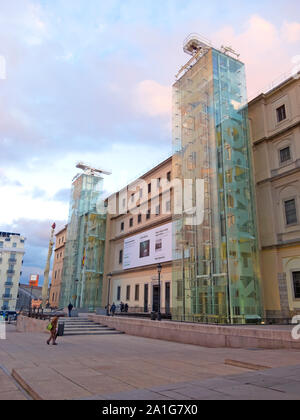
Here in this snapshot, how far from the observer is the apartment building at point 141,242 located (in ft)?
110

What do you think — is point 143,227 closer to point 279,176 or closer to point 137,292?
point 137,292

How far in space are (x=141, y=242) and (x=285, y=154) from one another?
19472mm

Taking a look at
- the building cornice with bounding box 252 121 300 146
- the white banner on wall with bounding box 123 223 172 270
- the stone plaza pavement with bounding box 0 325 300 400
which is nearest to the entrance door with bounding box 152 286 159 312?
the white banner on wall with bounding box 123 223 172 270

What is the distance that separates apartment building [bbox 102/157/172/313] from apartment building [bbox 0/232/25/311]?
148ft

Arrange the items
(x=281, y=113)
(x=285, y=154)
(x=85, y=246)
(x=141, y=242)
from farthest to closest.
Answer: (x=85, y=246) < (x=141, y=242) < (x=281, y=113) < (x=285, y=154)

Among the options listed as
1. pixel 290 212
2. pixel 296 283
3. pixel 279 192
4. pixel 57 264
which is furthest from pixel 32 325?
pixel 57 264

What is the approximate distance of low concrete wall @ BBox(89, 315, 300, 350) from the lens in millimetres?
11781

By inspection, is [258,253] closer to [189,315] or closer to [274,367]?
[189,315]

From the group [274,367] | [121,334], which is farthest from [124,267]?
[274,367]

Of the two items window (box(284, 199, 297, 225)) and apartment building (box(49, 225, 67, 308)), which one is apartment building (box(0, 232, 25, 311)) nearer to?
apartment building (box(49, 225, 67, 308))

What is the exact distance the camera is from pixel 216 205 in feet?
78.4

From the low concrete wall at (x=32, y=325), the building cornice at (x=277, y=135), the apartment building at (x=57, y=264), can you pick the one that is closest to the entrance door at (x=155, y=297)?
the low concrete wall at (x=32, y=325)
